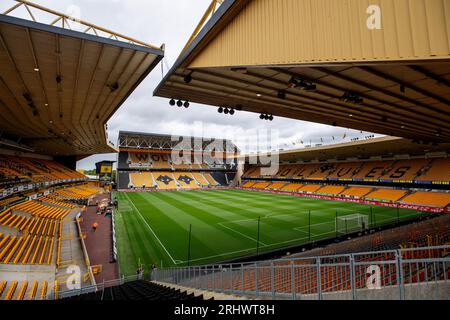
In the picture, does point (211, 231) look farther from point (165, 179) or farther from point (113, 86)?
point (165, 179)

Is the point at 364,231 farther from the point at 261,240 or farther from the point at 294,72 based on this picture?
the point at 294,72

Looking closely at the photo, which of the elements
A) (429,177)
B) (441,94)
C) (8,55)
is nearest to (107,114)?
(8,55)

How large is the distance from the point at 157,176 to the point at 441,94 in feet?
211

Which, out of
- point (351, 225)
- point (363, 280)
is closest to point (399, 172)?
point (351, 225)

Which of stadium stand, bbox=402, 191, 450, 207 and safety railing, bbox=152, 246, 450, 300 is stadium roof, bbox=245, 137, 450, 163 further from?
safety railing, bbox=152, 246, 450, 300

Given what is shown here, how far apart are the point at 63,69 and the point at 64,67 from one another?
0.86ft

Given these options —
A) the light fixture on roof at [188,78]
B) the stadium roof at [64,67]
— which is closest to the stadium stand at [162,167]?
the stadium roof at [64,67]

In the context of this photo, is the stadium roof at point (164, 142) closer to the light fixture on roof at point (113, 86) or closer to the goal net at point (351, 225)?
the goal net at point (351, 225)

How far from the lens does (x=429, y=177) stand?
35.9 metres

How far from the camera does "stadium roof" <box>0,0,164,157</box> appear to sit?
7.23 m

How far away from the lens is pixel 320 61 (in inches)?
200

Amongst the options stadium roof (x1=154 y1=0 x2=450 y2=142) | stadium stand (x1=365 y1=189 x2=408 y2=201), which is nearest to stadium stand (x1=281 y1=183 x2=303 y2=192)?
stadium stand (x1=365 y1=189 x2=408 y2=201)

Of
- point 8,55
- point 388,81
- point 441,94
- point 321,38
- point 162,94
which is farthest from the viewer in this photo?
point 162,94

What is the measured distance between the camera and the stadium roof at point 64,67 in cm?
723
